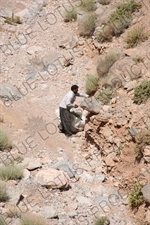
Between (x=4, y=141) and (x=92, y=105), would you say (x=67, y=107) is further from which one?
(x=4, y=141)

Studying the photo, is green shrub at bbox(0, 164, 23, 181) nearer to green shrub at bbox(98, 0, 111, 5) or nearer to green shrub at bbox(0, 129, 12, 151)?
green shrub at bbox(0, 129, 12, 151)

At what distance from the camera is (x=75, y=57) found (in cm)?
1473

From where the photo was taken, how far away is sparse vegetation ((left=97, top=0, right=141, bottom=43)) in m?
14.1

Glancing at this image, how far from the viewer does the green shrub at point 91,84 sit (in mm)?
12781

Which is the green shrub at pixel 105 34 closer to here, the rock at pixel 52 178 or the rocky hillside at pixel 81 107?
the rocky hillside at pixel 81 107

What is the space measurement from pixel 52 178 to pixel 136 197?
5.58 ft

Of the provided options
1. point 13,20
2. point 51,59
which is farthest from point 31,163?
point 13,20

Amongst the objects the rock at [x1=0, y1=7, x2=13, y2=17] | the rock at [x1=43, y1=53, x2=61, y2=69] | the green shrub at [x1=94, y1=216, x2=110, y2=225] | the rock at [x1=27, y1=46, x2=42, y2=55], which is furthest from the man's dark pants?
the rock at [x1=0, y1=7, x2=13, y2=17]

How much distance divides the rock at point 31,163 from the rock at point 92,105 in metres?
1.91

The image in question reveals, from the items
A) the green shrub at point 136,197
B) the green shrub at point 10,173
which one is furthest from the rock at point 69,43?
the green shrub at point 136,197

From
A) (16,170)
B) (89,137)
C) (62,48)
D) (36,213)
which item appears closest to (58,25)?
(62,48)

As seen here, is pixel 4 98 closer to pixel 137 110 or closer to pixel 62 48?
pixel 62 48

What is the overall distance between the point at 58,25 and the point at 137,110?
6988mm

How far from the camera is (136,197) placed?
9.16 meters
